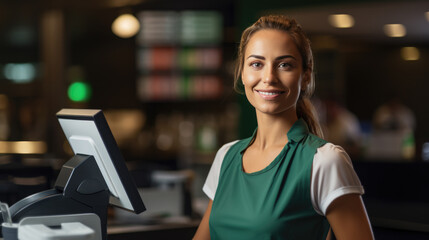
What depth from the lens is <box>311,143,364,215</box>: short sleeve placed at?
5.34 ft

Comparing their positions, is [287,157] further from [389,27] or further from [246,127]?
[389,27]

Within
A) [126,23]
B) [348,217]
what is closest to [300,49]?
[348,217]

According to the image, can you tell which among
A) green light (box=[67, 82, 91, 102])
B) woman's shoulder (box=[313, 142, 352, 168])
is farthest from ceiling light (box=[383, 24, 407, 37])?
woman's shoulder (box=[313, 142, 352, 168])

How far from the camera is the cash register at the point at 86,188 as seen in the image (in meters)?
1.61

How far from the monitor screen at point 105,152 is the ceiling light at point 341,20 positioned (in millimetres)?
5464

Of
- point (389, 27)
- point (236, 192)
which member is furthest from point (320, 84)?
point (236, 192)

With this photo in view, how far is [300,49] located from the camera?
177cm

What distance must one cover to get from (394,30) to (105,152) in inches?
266

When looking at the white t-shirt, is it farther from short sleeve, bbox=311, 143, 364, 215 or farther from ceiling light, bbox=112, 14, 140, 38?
ceiling light, bbox=112, 14, 140, 38

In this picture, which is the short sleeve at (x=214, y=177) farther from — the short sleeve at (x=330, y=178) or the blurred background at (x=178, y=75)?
the blurred background at (x=178, y=75)

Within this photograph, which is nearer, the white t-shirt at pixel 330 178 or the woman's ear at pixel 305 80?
the white t-shirt at pixel 330 178

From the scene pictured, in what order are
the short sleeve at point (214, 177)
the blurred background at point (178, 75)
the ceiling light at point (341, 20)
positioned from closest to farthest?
the short sleeve at point (214, 177), the ceiling light at point (341, 20), the blurred background at point (178, 75)

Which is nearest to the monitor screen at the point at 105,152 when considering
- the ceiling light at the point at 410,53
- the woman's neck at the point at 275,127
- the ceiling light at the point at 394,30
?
the woman's neck at the point at 275,127

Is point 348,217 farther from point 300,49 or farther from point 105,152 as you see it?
point 105,152
